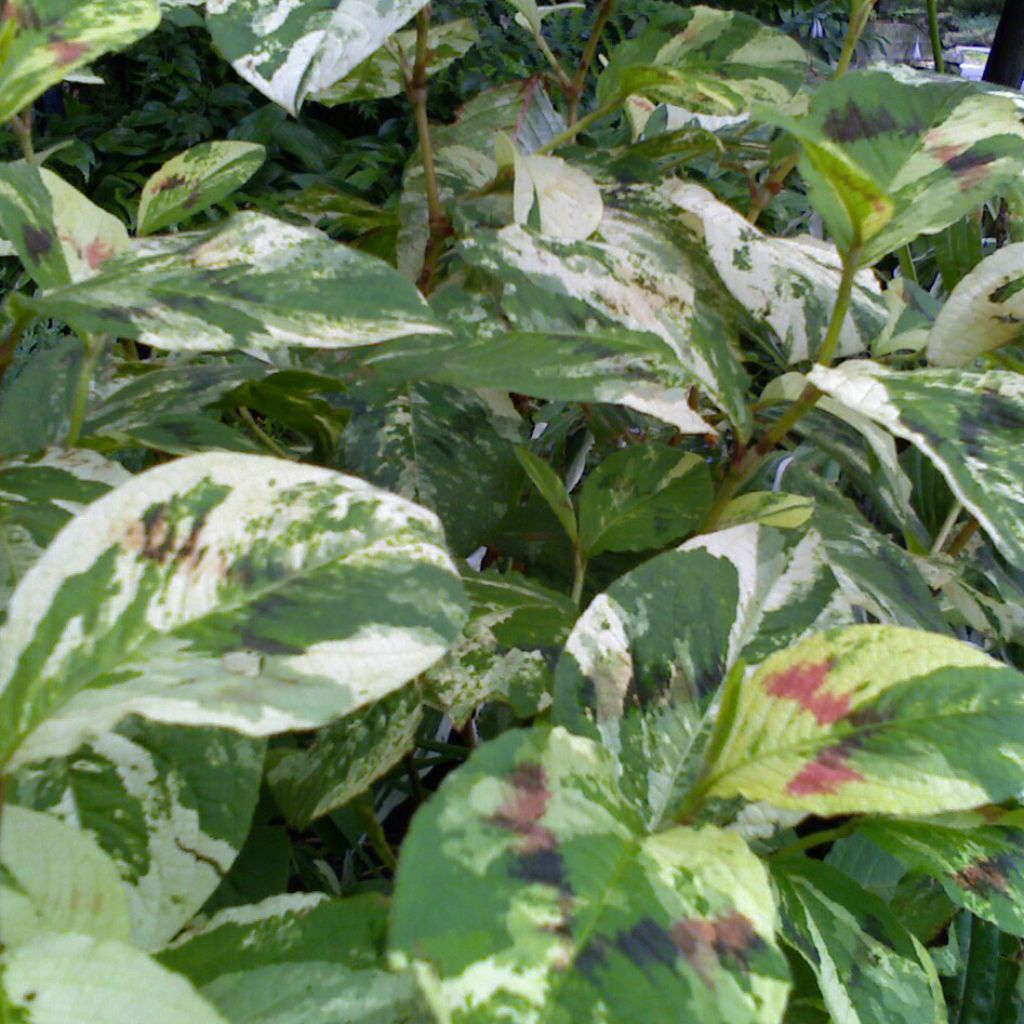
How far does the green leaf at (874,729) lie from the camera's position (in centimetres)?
26

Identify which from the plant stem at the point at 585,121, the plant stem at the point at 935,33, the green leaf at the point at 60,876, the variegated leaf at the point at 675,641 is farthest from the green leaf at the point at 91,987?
the plant stem at the point at 935,33

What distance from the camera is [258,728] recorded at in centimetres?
20

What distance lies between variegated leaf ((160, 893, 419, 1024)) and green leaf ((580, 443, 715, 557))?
0.80ft

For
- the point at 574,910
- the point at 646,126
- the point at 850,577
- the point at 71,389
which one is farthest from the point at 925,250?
the point at 574,910

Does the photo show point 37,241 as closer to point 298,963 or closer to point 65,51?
point 65,51

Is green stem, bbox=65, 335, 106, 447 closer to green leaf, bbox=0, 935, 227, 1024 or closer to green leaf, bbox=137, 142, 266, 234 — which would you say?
green leaf, bbox=137, 142, 266, 234

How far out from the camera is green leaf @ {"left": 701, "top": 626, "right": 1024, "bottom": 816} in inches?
10.4

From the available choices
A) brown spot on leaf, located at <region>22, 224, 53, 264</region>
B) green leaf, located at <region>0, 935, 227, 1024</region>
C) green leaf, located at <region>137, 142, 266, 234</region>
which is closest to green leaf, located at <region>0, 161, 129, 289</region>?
brown spot on leaf, located at <region>22, 224, 53, 264</region>

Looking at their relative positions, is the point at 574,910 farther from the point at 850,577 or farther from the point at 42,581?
Answer: the point at 850,577

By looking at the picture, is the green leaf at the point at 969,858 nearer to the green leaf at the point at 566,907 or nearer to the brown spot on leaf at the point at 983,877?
the brown spot on leaf at the point at 983,877

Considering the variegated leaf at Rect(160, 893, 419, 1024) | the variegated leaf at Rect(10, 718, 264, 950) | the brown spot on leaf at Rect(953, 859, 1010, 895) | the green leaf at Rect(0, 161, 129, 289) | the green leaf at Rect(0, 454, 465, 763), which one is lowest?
the brown spot on leaf at Rect(953, 859, 1010, 895)

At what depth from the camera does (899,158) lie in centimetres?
39

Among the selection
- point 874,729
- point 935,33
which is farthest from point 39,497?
point 935,33

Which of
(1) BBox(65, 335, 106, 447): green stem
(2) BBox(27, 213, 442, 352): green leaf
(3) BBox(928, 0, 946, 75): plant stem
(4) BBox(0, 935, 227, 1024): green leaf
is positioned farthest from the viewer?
(3) BBox(928, 0, 946, 75): plant stem
